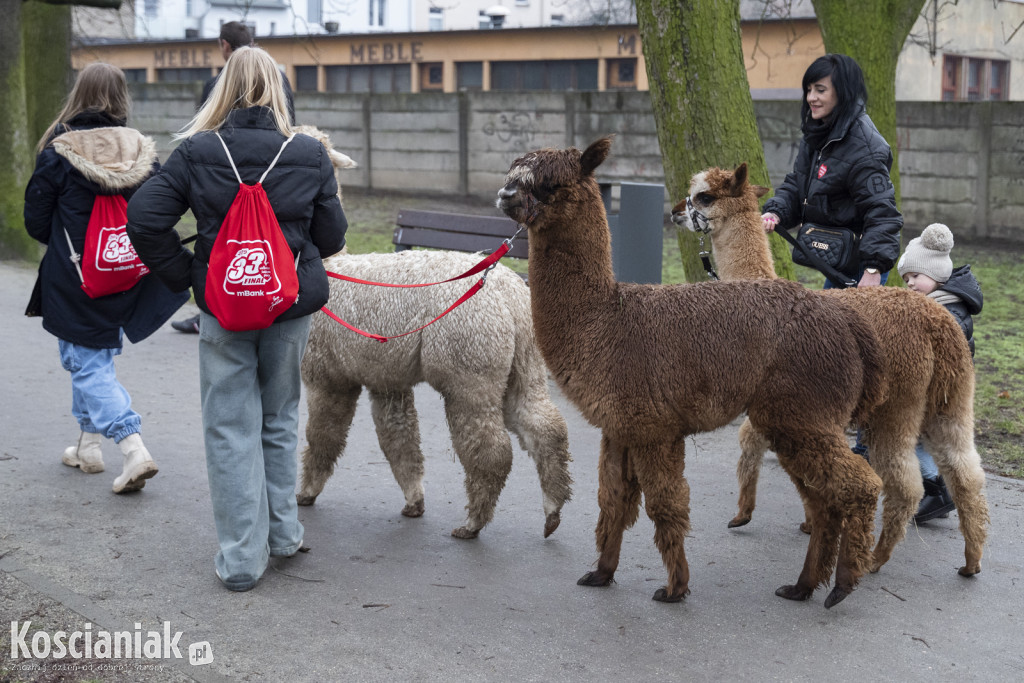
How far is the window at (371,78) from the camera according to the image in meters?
30.2

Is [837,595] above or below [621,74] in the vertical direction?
below

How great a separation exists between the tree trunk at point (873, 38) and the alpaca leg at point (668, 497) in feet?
17.3

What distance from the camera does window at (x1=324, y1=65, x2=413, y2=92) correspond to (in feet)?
99.0

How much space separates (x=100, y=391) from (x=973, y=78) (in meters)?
25.3

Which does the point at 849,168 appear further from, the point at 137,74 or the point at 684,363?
the point at 137,74

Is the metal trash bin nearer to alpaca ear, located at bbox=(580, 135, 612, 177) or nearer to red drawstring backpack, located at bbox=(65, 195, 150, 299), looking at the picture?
red drawstring backpack, located at bbox=(65, 195, 150, 299)

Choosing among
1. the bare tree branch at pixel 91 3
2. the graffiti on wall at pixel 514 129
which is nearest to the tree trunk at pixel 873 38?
the bare tree branch at pixel 91 3

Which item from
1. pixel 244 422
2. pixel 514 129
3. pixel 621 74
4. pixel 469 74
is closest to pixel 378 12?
pixel 469 74

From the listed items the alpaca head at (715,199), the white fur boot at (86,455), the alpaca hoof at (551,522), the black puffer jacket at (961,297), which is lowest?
the alpaca hoof at (551,522)

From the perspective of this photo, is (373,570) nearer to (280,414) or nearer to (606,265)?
(280,414)

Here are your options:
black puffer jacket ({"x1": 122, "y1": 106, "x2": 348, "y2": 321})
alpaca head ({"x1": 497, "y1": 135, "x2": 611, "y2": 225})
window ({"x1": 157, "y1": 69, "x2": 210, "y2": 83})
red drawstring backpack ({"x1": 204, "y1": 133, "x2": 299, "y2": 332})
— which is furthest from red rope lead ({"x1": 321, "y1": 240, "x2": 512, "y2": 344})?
window ({"x1": 157, "y1": 69, "x2": 210, "y2": 83})

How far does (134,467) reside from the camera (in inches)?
204

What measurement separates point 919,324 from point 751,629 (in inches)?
54.5

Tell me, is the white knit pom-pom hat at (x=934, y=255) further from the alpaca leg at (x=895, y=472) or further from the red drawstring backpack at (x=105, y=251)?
the red drawstring backpack at (x=105, y=251)
